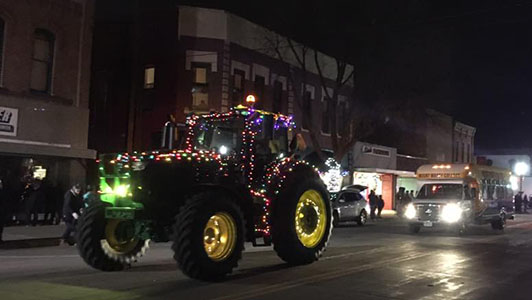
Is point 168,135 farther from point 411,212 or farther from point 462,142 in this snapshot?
point 462,142

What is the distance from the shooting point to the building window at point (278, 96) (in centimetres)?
2988

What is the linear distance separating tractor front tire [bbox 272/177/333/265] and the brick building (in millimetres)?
13798

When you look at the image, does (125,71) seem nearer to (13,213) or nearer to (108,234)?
(13,213)

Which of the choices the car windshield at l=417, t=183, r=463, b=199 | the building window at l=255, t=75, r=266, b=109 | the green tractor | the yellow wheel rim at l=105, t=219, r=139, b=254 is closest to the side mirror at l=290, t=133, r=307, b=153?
the green tractor

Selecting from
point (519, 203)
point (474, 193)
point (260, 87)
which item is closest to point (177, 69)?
point (260, 87)

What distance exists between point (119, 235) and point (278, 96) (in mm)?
20058

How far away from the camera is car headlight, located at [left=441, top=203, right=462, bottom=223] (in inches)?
866

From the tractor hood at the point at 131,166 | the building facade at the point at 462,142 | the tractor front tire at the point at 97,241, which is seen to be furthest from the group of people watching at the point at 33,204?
the building facade at the point at 462,142

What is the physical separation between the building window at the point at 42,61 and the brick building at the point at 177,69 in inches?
180

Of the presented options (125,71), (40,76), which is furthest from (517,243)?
(125,71)

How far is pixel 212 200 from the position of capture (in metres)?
9.76

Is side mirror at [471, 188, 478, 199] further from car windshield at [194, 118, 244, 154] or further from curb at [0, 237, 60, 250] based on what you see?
curb at [0, 237, 60, 250]

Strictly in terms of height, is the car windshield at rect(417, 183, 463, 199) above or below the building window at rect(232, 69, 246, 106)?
below

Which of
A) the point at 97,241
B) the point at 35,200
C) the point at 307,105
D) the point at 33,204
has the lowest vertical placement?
the point at 97,241
